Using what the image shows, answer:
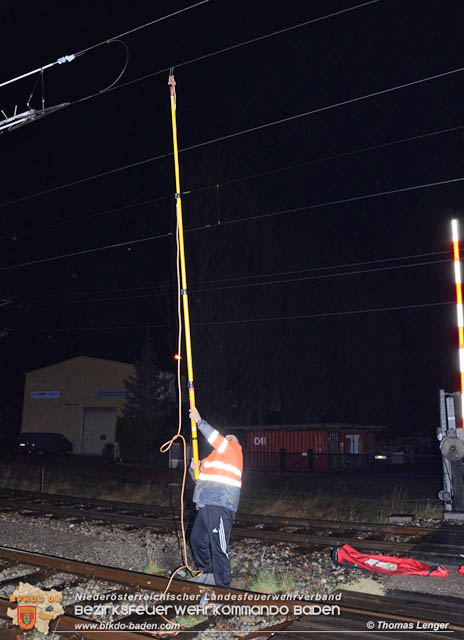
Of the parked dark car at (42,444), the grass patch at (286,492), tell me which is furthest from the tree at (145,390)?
the grass patch at (286,492)

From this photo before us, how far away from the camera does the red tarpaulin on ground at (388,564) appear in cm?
784

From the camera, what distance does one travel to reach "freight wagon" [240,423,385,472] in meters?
30.1

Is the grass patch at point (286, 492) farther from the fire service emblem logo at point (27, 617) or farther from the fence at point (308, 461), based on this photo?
the fire service emblem logo at point (27, 617)

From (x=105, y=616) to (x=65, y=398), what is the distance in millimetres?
45648

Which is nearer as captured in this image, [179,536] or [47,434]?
[179,536]

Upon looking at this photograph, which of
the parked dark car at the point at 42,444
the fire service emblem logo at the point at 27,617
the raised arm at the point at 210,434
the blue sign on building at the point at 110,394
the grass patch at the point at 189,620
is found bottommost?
the grass patch at the point at 189,620

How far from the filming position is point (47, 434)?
4575 centimetres

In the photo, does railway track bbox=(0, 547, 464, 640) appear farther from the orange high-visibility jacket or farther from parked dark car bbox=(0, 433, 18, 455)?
parked dark car bbox=(0, 433, 18, 455)

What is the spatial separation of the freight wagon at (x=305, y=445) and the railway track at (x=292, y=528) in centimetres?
1600

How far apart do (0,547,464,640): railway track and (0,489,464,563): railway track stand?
242 cm

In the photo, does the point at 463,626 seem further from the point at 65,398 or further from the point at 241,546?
the point at 65,398

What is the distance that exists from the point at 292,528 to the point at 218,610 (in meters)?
6.23

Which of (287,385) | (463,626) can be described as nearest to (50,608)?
(463,626)

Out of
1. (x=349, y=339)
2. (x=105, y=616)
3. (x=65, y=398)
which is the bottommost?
(x=105, y=616)
